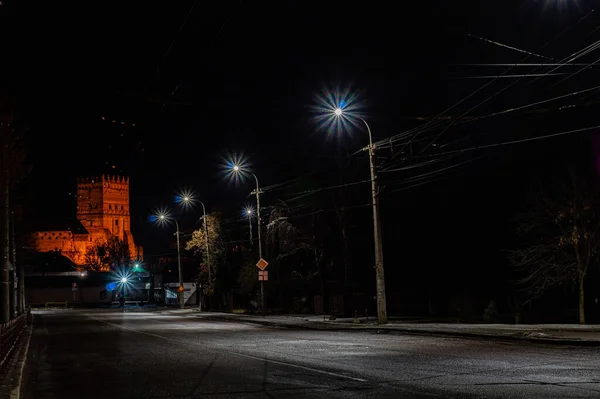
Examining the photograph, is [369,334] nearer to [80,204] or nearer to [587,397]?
[587,397]

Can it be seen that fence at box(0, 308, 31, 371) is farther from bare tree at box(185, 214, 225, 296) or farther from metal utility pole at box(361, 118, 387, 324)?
bare tree at box(185, 214, 225, 296)

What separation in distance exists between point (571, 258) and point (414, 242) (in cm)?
1382

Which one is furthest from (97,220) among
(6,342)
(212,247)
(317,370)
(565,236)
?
(317,370)

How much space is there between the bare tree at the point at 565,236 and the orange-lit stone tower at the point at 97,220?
14971 cm

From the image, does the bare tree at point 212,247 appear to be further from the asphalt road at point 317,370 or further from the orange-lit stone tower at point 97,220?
the orange-lit stone tower at point 97,220

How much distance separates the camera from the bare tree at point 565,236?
1298 inches

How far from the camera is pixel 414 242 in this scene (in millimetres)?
46281

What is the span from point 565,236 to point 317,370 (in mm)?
20214

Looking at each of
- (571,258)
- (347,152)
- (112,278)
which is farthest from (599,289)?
(112,278)

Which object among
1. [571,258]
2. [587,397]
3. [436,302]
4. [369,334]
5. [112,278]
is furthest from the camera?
[112,278]

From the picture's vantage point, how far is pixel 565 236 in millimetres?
32844

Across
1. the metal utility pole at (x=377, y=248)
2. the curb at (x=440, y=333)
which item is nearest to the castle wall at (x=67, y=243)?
the curb at (x=440, y=333)

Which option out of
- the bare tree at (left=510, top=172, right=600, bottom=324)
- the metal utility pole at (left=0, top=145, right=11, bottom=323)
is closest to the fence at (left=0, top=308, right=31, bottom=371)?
the metal utility pole at (left=0, top=145, right=11, bottom=323)

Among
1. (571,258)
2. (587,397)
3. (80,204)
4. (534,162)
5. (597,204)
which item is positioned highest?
(80,204)
